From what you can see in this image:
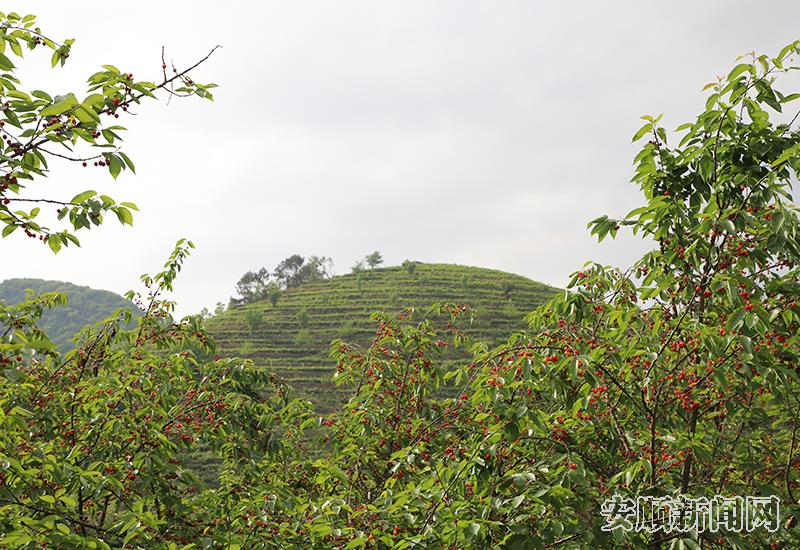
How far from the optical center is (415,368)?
245 inches

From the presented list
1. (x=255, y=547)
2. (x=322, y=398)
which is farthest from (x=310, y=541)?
(x=322, y=398)

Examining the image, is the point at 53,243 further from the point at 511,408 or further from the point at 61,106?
the point at 511,408

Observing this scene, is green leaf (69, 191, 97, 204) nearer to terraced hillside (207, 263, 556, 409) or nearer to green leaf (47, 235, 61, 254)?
green leaf (47, 235, 61, 254)

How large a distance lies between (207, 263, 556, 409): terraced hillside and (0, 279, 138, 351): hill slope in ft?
89.2

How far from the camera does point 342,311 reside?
64688 millimetres

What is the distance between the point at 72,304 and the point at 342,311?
58.0m

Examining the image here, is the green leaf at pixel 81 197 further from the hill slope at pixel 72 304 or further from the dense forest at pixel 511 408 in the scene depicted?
the hill slope at pixel 72 304

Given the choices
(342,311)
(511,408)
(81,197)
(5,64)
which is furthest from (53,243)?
(342,311)

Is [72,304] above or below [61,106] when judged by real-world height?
above

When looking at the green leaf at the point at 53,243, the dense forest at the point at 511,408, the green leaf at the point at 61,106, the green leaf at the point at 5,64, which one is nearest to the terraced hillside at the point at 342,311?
the dense forest at the point at 511,408

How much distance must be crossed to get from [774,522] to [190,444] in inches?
175

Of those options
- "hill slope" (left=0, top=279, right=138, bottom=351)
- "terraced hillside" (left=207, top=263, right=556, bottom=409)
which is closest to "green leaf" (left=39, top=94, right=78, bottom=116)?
"terraced hillside" (left=207, top=263, right=556, bottom=409)

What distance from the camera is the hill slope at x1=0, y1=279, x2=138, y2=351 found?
3243 inches

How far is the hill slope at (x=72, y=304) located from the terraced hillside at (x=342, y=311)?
27199 millimetres
